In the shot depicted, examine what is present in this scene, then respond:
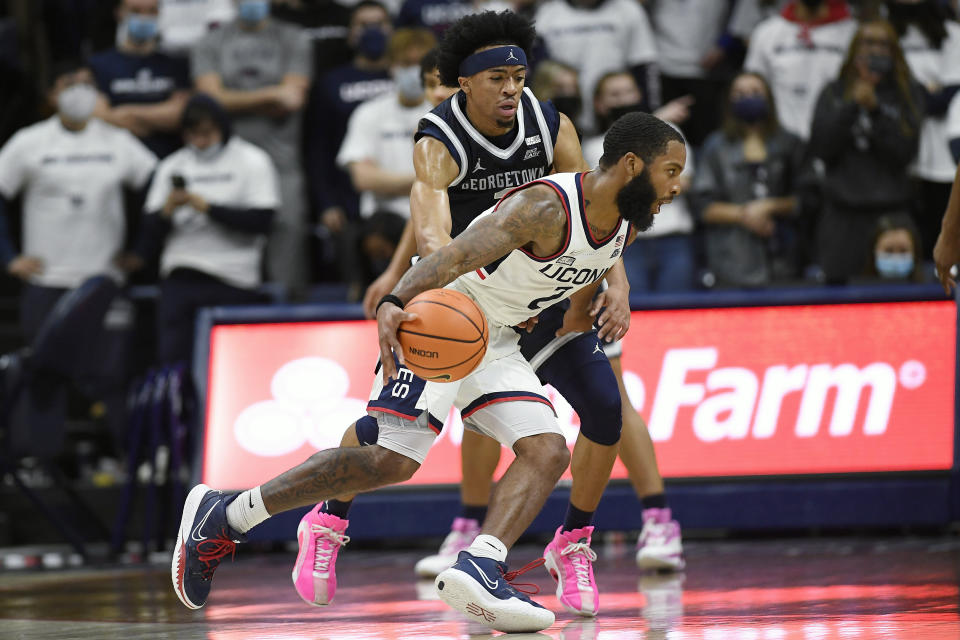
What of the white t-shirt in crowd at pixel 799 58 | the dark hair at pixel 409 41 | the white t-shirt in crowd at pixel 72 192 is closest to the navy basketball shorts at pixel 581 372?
the dark hair at pixel 409 41

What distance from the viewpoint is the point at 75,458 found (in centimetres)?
1047

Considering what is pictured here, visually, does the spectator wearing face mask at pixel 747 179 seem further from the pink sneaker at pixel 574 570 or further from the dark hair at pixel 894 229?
the pink sneaker at pixel 574 570

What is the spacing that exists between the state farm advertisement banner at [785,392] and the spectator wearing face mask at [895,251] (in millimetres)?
431

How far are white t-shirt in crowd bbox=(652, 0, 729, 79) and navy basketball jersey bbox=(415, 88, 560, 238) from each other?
5.39 meters

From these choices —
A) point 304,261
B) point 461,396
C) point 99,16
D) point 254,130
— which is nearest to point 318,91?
point 254,130

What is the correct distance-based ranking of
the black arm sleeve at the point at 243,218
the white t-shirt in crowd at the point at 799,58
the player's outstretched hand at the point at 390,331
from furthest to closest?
1. the white t-shirt in crowd at the point at 799,58
2. the black arm sleeve at the point at 243,218
3. the player's outstretched hand at the point at 390,331

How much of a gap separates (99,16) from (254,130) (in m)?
3.01

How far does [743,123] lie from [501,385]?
486 cm

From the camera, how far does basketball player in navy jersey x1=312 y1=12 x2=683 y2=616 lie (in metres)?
5.05

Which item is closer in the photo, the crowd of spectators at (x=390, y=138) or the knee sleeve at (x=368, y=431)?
the knee sleeve at (x=368, y=431)

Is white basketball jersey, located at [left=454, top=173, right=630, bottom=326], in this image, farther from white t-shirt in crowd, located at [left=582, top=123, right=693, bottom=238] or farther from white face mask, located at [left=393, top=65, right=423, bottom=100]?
white face mask, located at [left=393, top=65, right=423, bottom=100]

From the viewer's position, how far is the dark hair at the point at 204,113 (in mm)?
9383

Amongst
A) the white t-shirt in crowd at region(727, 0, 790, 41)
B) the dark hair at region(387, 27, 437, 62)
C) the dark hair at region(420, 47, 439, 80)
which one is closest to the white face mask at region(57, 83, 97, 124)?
the dark hair at region(387, 27, 437, 62)

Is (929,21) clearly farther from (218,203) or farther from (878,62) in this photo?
(218,203)
